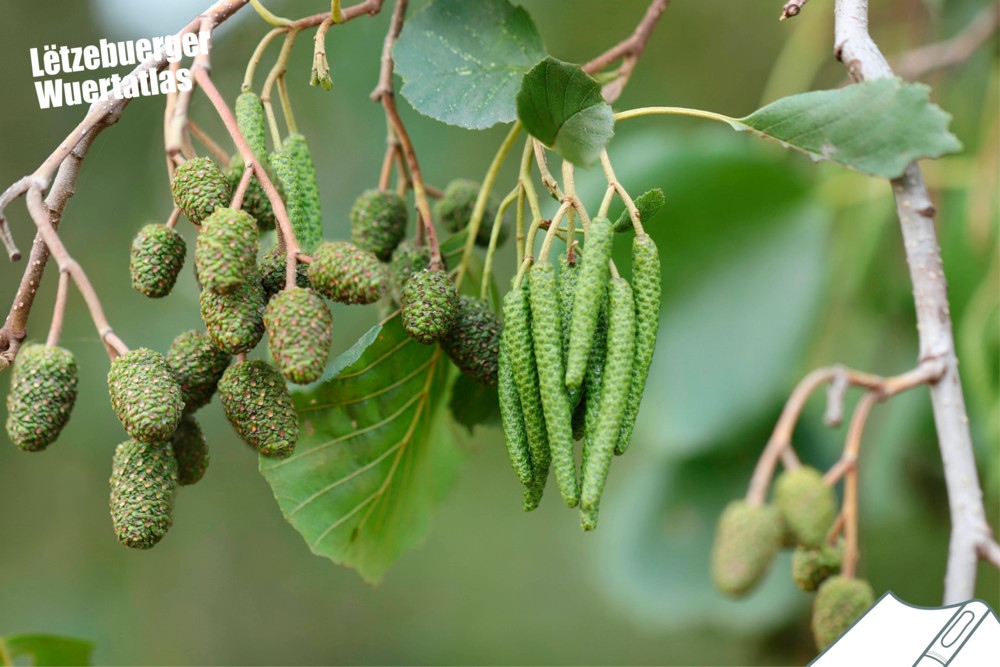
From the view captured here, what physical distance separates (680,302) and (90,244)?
176 cm

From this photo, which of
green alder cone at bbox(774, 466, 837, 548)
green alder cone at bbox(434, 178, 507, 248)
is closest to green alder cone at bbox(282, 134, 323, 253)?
green alder cone at bbox(434, 178, 507, 248)

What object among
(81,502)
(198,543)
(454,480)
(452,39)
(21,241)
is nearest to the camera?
(452,39)

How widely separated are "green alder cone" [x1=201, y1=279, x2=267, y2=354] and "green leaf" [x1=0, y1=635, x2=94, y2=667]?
59 cm

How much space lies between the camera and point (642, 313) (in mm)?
802

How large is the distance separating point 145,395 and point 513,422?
32 centimetres

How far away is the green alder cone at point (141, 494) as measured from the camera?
2.67 feet

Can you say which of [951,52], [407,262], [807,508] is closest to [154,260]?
[407,262]

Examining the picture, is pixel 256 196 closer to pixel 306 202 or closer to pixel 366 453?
pixel 306 202

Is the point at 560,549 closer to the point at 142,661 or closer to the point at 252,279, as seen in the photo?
the point at 142,661

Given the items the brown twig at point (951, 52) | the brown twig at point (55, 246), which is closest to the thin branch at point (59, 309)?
the brown twig at point (55, 246)

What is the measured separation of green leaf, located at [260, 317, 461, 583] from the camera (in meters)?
1.05

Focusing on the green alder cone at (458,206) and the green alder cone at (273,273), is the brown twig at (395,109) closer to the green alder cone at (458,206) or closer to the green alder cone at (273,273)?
the green alder cone at (458,206)

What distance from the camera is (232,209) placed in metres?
0.76

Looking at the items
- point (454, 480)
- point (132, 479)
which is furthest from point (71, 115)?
point (132, 479)
